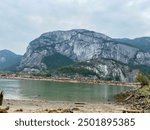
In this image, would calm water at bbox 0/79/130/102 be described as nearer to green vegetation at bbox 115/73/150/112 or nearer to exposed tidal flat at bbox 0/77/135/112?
exposed tidal flat at bbox 0/77/135/112

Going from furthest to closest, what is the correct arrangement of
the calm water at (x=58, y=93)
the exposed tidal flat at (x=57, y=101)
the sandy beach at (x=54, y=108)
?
the calm water at (x=58, y=93), the exposed tidal flat at (x=57, y=101), the sandy beach at (x=54, y=108)

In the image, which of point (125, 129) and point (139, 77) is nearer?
point (125, 129)

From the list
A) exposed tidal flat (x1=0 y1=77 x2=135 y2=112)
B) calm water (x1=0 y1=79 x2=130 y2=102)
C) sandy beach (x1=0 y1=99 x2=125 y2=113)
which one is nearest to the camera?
sandy beach (x1=0 y1=99 x2=125 y2=113)

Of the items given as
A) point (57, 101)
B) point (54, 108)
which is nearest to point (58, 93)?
point (57, 101)

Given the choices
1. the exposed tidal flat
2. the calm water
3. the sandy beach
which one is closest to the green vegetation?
the exposed tidal flat

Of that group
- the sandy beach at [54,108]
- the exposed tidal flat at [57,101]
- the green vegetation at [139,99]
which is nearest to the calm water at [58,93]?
the exposed tidal flat at [57,101]

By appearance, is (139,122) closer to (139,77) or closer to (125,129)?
(125,129)

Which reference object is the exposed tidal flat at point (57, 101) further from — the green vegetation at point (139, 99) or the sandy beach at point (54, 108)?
the green vegetation at point (139, 99)

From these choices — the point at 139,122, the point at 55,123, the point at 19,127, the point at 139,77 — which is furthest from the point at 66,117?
the point at 139,77

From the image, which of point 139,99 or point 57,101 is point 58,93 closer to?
point 57,101

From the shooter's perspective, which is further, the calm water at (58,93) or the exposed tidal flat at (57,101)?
the calm water at (58,93)

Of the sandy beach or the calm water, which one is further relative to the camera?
the calm water
